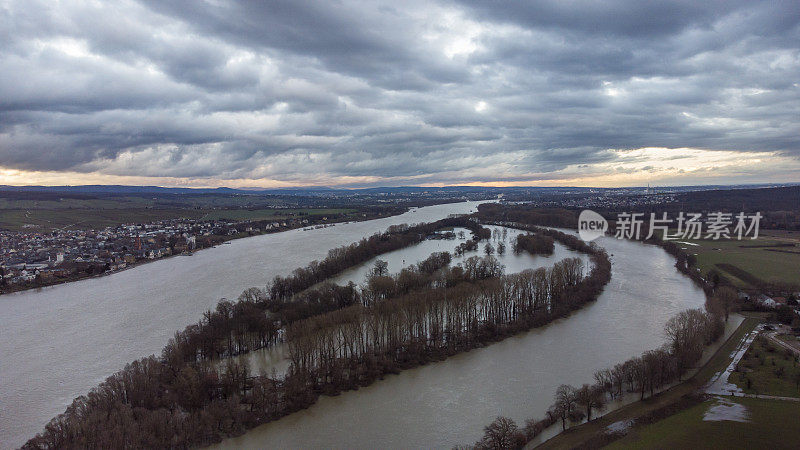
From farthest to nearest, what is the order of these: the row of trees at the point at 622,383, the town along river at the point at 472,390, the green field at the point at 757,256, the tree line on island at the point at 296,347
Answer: the green field at the point at 757,256 < the town along river at the point at 472,390 < the tree line on island at the point at 296,347 < the row of trees at the point at 622,383

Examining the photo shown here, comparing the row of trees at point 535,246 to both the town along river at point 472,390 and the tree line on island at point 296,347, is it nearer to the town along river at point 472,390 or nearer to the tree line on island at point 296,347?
the tree line on island at point 296,347

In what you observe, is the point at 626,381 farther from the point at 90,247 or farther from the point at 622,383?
the point at 90,247

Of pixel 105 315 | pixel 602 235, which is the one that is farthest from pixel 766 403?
pixel 602 235

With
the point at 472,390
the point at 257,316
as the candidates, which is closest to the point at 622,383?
the point at 472,390

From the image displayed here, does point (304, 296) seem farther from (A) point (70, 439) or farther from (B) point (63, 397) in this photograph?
(A) point (70, 439)

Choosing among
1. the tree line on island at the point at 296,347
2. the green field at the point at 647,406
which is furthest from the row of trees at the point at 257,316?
the green field at the point at 647,406

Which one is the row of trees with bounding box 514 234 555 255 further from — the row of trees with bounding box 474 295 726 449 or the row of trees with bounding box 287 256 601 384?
the row of trees with bounding box 474 295 726 449
